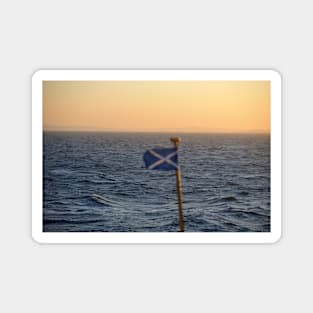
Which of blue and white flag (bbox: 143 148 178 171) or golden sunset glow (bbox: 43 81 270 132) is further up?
golden sunset glow (bbox: 43 81 270 132)

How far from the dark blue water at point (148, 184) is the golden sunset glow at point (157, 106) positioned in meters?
0.08

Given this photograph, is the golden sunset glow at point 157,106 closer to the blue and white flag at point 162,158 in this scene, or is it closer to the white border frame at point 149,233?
the white border frame at point 149,233

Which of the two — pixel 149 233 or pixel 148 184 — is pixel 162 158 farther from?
pixel 149 233

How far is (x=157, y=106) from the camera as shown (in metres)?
5.10

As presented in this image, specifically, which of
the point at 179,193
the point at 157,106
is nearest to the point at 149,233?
the point at 179,193

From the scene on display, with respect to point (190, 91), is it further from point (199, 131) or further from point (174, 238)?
point (174, 238)

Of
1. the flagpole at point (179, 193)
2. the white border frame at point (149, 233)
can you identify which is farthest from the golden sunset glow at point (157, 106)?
the flagpole at point (179, 193)

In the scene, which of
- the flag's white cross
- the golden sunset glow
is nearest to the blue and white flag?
the flag's white cross

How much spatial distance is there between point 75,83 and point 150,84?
21.6 inches

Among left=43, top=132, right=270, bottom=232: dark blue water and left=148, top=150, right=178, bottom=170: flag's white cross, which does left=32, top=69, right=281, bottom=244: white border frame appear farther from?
left=148, top=150, right=178, bottom=170: flag's white cross

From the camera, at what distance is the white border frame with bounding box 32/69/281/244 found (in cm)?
496

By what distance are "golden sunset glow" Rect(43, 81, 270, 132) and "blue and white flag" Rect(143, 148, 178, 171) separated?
0.75 feet

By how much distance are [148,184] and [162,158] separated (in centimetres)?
32

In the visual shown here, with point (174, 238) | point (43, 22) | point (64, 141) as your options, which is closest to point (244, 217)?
point (174, 238)
